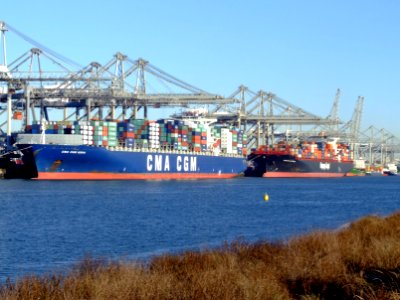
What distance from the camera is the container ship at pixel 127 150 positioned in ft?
219

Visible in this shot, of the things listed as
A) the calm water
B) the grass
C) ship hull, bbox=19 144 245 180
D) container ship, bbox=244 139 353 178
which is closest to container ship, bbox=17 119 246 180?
ship hull, bbox=19 144 245 180

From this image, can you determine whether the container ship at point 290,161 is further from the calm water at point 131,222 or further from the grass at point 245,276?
the grass at point 245,276

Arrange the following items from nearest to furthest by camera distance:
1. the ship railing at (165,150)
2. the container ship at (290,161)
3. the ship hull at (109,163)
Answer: the ship hull at (109,163) < the ship railing at (165,150) < the container ship at (290,161)

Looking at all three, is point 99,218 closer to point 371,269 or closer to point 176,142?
point 371,269

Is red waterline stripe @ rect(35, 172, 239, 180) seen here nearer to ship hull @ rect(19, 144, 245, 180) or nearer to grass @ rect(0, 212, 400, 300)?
ship hull @ rect(19, 144, 245, 180)

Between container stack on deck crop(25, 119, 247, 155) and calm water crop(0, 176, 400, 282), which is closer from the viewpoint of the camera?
calm water crop(0, 176, 400, 282)

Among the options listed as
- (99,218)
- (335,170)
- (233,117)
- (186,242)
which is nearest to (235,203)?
(99,218)

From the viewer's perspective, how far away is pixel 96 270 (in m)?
12.3

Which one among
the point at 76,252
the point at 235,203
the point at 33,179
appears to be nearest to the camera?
the point at 76,252

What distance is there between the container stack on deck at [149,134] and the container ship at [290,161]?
6388mm

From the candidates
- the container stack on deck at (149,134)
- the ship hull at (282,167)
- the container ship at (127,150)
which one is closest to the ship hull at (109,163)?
the container ship at (127,150)

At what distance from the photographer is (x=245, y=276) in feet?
38.2

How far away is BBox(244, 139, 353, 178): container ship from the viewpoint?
102 metres

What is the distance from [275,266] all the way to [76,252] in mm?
8826
